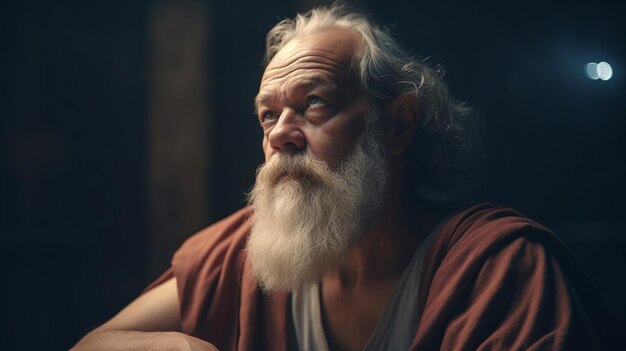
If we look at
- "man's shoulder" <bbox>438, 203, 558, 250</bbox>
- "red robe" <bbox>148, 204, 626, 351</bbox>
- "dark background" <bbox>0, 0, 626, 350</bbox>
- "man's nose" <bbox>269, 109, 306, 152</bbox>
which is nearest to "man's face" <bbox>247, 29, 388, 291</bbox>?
"man's nose" <bbox>269, 109, 306, 152</bbox>

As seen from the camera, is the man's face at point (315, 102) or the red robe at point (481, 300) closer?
the red robe at point (481, 300)

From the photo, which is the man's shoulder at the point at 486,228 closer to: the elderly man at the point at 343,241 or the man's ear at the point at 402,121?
the elderly man at the point at 343,241

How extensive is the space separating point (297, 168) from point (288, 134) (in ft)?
0.38

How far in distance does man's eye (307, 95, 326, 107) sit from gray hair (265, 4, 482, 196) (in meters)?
0.17

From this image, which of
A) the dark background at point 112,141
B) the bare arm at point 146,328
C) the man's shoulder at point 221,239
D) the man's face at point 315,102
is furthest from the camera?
the dark background at point 112,141

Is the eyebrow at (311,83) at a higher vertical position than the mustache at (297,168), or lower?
higher

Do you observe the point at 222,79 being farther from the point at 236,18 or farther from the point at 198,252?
the point at 198,252

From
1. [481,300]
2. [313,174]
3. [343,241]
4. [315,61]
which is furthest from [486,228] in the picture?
[315,61]

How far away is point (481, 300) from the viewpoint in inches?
57.5

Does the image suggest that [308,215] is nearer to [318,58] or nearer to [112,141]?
[318,58]

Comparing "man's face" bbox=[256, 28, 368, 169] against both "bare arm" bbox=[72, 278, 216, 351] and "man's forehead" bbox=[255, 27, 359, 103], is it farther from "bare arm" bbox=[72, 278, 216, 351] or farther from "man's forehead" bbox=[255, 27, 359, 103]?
"bare arm" bbox=[72, 278, 216, 351]

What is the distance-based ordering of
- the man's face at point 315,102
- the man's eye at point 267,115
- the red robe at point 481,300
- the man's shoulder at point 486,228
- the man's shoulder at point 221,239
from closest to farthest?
the red robe at point 481,300
the man's shoulder at point 486,228
the man's face at point 315,102
the man's eye at point 267,115
the man's shoulder at point 221,239

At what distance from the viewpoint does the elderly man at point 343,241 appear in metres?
1.58

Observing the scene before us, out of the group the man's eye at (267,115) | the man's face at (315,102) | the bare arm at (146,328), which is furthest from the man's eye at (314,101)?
the bare arm at (146,328)
